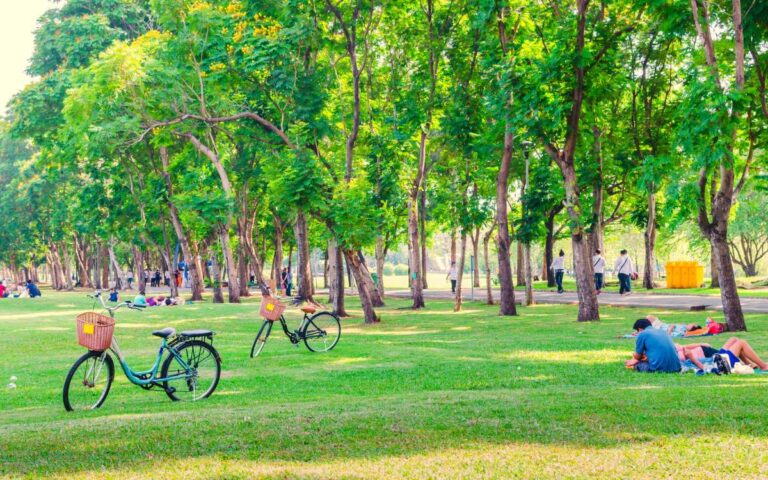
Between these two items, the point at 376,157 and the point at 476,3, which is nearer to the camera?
the point at 476,3

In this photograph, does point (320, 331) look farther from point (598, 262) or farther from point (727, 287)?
point (598, 262)

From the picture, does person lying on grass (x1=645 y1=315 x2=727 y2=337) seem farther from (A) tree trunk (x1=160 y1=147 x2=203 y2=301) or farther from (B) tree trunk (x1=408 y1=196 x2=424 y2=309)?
(A) tree trunk (x1=160 y1=147 x2=203 y2=301)

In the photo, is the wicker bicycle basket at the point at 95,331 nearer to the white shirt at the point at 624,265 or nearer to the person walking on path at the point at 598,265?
the white shirt at the point at 624,265

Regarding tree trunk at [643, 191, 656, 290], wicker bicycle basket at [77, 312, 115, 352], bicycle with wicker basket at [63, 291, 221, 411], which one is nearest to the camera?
wicker bicycle basket at [77, 312, 115, 352]

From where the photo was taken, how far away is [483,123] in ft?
98.1

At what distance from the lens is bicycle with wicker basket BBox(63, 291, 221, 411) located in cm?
1052

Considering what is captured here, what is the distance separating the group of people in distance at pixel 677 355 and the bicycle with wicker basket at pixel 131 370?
6619 mm

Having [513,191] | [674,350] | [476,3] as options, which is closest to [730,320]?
[674,350]

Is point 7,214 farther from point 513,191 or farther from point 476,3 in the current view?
point 476,3

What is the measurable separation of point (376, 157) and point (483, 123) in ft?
13.1

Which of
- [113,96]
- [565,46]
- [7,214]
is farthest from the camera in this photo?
[7,214]

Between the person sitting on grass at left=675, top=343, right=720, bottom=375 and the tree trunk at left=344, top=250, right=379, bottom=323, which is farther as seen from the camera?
the tree trunk at left=344, top=250, right=379, bottom=323

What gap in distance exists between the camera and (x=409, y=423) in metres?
8.65

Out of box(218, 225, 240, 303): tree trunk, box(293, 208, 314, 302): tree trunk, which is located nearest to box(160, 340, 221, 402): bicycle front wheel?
box(293, 208, 314, 302): tree trunk
